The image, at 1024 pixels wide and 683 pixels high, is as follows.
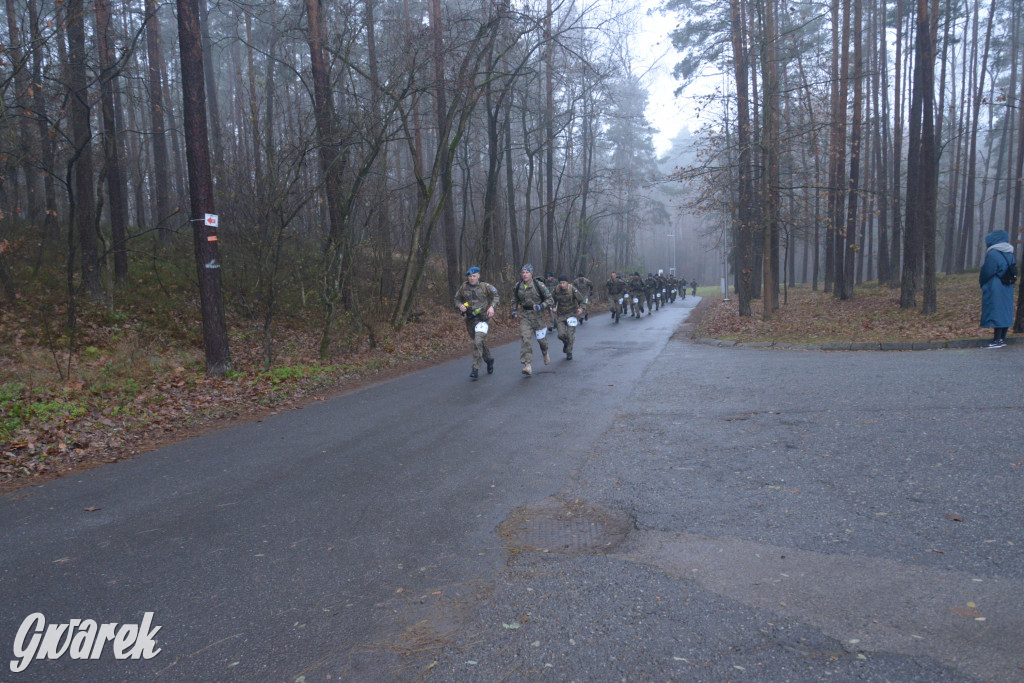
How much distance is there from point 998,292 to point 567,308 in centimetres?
835

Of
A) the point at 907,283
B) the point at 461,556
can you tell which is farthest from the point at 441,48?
the point at 461,556

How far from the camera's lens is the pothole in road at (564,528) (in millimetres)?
4305

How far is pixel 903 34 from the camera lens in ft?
88.4

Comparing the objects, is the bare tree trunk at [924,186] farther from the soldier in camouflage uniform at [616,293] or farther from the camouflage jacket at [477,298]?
the camouflage jacket at [477,298]

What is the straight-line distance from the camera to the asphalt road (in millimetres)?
3098

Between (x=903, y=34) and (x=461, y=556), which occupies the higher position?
(x=903, y=34)

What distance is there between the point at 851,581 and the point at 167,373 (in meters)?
12.1

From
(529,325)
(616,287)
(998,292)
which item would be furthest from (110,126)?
(998,292)

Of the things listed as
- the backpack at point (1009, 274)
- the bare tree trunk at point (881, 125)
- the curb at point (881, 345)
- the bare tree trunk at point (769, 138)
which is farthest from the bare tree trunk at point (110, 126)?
the bare tree trunk at point (881, 125)

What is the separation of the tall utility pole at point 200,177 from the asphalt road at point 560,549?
16.1 ft

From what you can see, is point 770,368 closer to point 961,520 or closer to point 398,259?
point 961,520

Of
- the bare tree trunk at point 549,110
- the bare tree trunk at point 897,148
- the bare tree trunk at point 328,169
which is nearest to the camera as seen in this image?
the bare tree trunk at point 328,169

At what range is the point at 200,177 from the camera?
11.9 metres

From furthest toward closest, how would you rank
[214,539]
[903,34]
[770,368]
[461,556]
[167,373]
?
[903,34], [167,373], [770,368], [214,539], [461,556]
